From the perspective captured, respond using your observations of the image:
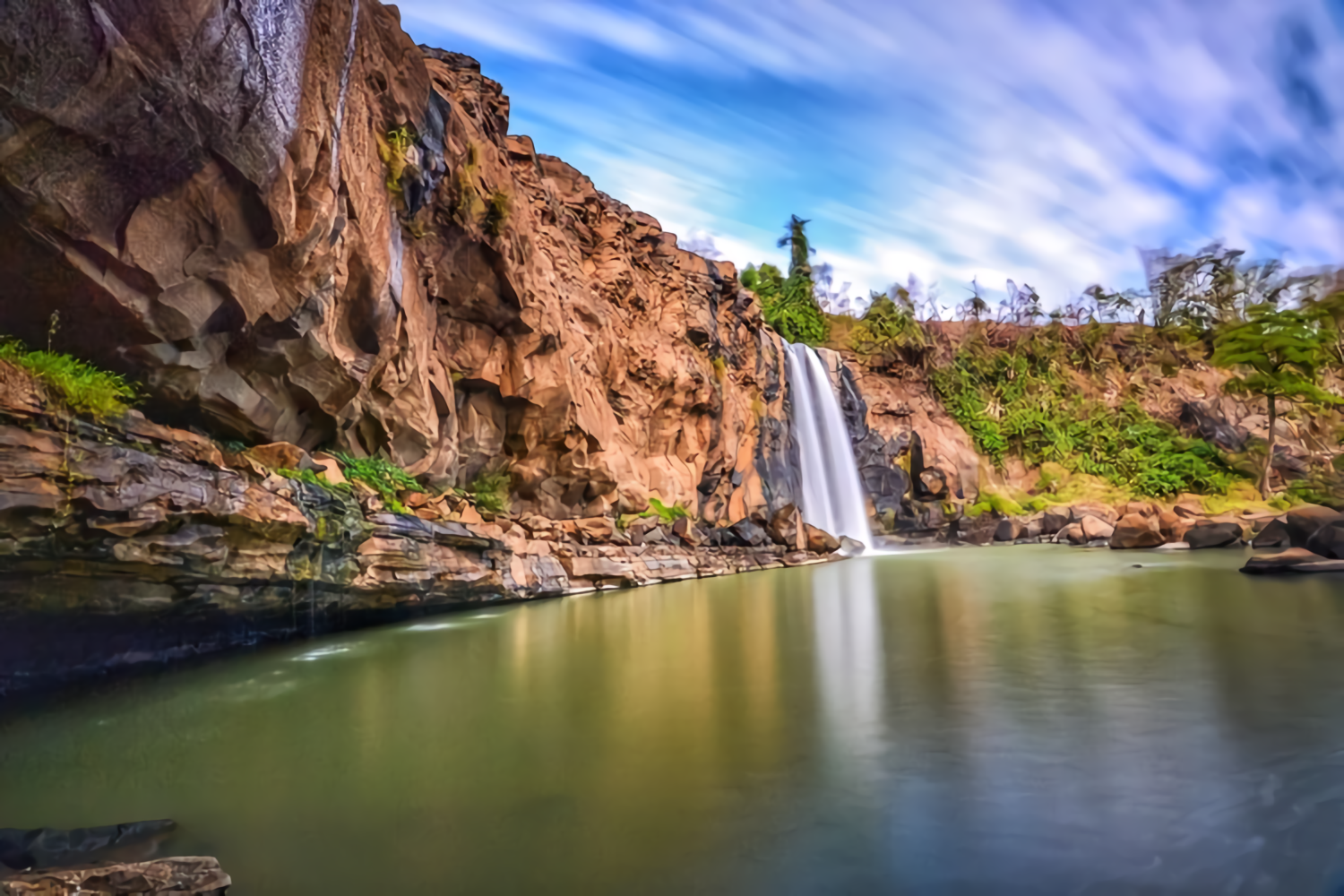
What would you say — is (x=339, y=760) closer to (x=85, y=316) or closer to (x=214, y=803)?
(x=214, y=803)

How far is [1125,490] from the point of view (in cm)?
3653

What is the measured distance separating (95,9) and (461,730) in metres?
6.49

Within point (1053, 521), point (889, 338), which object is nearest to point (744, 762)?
point (1053, 521)

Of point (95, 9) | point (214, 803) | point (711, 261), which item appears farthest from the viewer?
point (711, 261)

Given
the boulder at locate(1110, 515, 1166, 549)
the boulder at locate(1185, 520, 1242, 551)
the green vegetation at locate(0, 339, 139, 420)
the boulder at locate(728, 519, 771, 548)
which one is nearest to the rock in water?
the green vegetation at locate(0, 339, 139, 420)

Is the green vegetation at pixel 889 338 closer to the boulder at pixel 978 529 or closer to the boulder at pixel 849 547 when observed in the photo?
the boulder at pixel 978 529

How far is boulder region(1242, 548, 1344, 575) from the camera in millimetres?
13586

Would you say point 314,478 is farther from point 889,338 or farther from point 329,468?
point 889,338

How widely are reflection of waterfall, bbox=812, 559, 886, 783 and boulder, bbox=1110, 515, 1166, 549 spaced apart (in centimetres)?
1429

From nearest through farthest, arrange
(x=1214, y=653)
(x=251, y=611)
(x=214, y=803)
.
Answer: (x=214, y=803) → (x=1214, y=653) → (x=251, y=611)

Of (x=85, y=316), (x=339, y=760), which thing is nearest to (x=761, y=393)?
(x=85, y=316)

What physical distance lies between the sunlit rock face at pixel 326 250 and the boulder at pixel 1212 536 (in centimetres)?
1566

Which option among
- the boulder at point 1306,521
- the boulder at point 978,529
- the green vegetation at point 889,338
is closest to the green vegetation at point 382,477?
the boulder at point 1306,521

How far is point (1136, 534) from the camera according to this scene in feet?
76.3
